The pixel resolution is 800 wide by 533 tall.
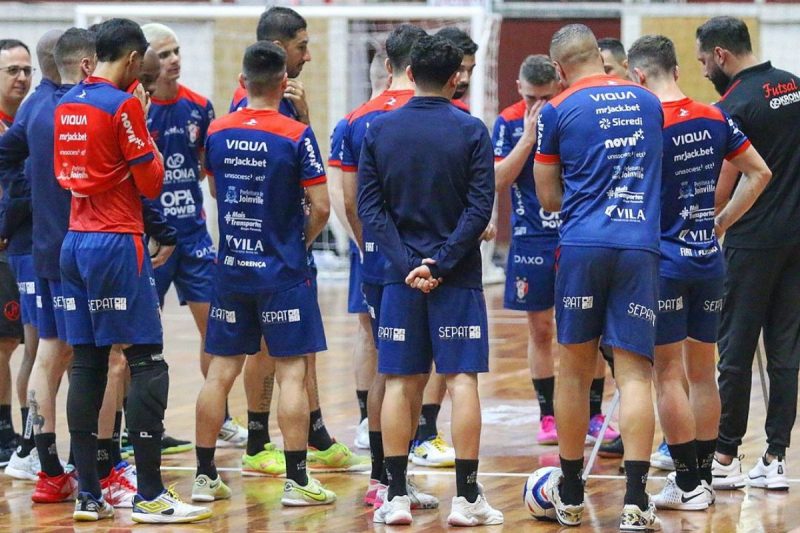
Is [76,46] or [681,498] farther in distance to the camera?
[76,46]

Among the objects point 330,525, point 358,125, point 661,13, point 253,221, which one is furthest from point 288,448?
point 661,13

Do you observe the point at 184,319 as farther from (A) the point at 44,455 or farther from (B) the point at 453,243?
(B) the point at 453,243

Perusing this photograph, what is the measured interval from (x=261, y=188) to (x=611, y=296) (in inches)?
71.1

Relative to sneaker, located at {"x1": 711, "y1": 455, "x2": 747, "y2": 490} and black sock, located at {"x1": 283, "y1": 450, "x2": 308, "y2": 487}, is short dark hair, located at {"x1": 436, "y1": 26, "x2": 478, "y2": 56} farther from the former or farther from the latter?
sneaker, located at {"x1": 711, "y1": 455, "x2": 747, "y2": 490}

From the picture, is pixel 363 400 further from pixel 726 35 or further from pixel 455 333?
pixel 726 35

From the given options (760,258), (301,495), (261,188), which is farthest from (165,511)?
(760,258)

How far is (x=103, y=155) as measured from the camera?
6.32 meters

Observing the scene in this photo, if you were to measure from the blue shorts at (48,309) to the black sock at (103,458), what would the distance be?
57 centimetres

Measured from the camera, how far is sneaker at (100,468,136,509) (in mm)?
6805

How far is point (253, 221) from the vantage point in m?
6.62

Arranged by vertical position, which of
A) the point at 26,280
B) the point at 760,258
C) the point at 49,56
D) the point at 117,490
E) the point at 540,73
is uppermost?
the point at 49,56

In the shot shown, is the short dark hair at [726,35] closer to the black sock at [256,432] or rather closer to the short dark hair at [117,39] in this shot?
the short dark hair at [117,39]

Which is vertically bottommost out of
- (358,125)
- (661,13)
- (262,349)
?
(262,349)

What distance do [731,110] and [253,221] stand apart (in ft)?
8.47
